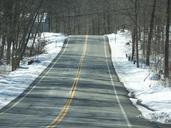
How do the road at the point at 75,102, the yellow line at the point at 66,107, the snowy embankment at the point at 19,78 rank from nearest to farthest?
the yellow line at the point at 66,107 < the road at the point at 75,102 < the snowy embankment at the point at 19,78

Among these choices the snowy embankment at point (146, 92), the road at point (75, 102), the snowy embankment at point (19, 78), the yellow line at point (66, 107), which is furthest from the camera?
the snowy embankment at point (19, 78)

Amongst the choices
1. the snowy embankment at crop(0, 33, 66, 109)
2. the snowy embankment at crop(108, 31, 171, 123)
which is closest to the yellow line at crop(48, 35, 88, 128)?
the snowy embankment at crop(0, 33, 66, 109)

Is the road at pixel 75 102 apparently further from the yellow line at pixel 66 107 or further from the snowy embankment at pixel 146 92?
the snowy embankment at pixel 146 92

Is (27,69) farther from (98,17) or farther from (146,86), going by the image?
(98,17)

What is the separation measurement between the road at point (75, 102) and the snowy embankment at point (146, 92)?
707 mm

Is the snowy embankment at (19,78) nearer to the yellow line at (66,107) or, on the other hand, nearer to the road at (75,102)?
the road at (75,102)

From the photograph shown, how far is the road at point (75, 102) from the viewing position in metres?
24.1

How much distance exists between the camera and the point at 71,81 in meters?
48.5

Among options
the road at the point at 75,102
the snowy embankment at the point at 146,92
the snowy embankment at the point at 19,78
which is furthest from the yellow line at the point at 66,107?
the snowy embankment at the point at 146,92

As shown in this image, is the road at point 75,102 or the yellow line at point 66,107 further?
the road at point 75,102

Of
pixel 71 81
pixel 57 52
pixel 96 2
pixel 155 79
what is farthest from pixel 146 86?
pixel 96 2

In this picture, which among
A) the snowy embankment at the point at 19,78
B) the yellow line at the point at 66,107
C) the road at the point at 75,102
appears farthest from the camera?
the snowy embankment at the point at 19,78

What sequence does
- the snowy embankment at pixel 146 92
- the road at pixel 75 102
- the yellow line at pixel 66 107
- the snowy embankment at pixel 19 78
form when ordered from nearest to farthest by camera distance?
the yellow line at pixel 66 107 → the road at pixel 75 102 → the snowy embankment at pixel 146 92 → the snowy embankment at pixel 19 78

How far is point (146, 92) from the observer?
132ft
